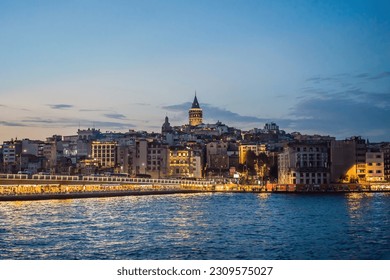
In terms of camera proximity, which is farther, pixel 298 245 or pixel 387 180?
pixel 387 180

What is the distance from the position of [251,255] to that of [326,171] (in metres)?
28.8

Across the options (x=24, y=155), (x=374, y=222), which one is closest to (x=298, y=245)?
(x=374, y=222)

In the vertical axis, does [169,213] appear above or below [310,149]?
below

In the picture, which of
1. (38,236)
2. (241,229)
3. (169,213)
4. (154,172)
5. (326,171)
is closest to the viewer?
(38,236)

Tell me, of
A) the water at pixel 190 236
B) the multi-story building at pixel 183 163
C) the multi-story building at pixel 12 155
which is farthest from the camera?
the multi-story building at pixel 12 155

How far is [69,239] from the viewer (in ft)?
34.4

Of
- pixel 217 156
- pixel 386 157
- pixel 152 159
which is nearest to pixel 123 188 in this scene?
pixel 152 159

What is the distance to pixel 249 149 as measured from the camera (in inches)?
2030

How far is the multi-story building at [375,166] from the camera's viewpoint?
3616 cm

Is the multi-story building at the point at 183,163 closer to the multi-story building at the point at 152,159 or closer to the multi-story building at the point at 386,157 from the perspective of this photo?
the multi-story building at the point at 152,159

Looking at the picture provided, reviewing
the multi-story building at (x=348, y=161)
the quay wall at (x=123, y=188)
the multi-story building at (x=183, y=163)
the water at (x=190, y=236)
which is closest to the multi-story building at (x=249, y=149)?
the multi-story building at (x=183, y=163)

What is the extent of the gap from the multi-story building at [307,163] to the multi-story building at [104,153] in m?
17.1

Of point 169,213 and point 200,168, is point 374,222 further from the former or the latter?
point 200,168

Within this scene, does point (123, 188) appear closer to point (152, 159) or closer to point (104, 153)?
point (152, 159)
